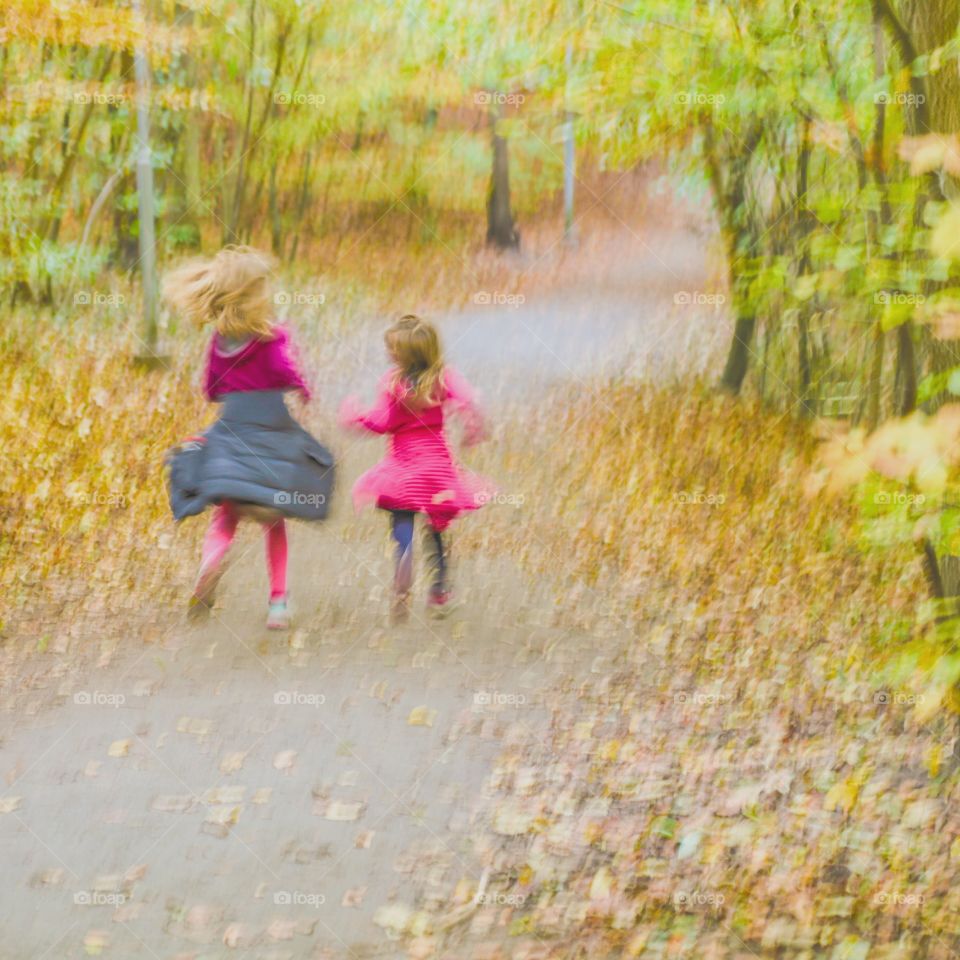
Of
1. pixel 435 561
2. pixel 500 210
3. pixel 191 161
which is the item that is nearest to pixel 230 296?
pixel 435 561

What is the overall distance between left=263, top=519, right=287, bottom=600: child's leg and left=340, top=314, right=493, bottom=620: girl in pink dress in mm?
450

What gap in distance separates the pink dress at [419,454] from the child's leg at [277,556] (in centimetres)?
45

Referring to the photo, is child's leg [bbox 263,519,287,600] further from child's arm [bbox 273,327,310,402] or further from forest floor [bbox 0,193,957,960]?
child's arm [bbox 273,327,310,402]

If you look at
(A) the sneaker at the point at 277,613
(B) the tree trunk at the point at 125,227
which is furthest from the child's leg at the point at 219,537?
(B) the tree trunk at the point at 125,227

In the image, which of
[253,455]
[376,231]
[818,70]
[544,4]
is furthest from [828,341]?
[376,231]

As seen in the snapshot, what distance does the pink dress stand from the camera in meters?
6.02

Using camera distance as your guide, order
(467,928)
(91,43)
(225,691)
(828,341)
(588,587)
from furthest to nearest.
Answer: (828,341) → (91,43) → (588,587) → (225,691) → (467,928)

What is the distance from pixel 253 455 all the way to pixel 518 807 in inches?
87.5

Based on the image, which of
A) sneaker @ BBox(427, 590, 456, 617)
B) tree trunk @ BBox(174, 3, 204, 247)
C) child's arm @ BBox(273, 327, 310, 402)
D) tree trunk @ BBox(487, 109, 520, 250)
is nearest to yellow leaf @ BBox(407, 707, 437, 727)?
sneaker @ BBox(427, 590, 456, 617)

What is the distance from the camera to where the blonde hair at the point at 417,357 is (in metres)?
5.93

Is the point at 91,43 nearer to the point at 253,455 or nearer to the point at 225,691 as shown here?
the point at 253,455

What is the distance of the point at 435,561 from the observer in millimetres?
6324

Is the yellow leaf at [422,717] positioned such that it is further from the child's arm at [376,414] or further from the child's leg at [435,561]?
the child's arm at [376,414]

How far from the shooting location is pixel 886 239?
412 cm
